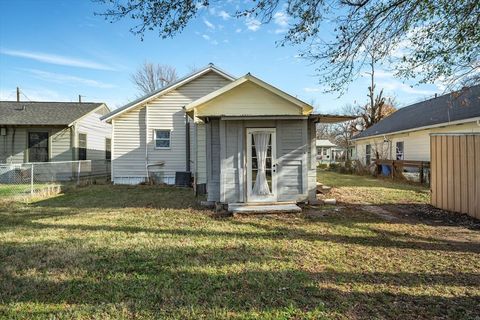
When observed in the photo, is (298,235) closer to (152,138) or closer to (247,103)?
(247,103)

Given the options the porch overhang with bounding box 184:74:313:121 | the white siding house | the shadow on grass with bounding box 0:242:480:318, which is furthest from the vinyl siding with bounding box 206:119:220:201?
the white siding house

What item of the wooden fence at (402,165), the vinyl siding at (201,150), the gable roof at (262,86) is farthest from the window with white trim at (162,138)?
the wooden fence at (402,165)

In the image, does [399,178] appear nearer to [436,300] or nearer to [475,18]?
[475,18]

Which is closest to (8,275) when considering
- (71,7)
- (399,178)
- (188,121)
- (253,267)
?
(253,267)

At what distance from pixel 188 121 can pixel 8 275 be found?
428 inches

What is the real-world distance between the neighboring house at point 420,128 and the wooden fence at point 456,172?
3264 millimetres

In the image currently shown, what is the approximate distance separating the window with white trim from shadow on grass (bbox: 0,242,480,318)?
983 centimetres

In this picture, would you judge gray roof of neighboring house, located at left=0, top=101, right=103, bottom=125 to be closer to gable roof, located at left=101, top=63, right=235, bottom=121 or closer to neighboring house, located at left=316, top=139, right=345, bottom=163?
gable roof, located at left=101, top=63, right=235, bottom=121

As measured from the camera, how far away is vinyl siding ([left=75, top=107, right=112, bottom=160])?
56.1 feet

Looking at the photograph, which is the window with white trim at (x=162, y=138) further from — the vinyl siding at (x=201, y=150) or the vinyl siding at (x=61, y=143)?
the vinyl siding at (x=61, y=143)

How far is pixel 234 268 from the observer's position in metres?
4.41

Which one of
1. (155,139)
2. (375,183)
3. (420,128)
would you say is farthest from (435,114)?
(155,139)

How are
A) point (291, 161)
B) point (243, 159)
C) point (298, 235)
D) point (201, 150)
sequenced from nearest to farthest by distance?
point (298, 235) → point (243, 159) → point (291, 161) → point (201, 150)

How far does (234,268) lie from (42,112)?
1709cm
